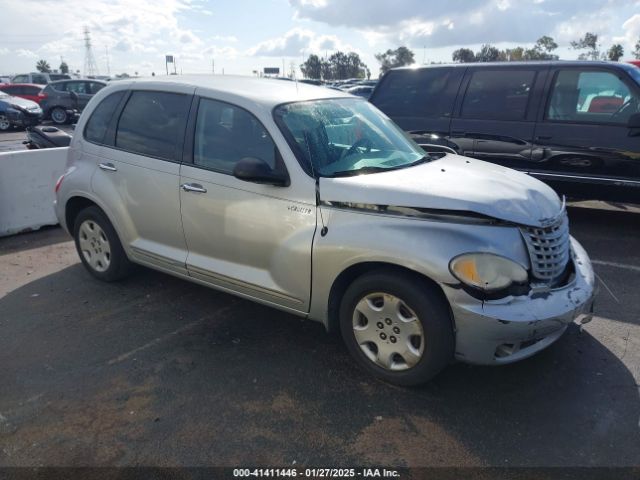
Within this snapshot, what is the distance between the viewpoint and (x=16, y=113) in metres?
17.8

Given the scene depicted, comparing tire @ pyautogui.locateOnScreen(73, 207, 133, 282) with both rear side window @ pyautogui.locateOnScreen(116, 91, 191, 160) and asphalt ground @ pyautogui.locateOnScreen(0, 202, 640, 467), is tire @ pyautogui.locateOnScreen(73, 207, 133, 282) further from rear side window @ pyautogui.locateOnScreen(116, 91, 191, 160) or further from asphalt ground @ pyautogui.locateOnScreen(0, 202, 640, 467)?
rear side window @ pyautogui.locateOnScreen(116, 91, 191, 160)

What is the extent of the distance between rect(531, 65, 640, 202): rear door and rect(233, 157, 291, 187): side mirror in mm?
3995

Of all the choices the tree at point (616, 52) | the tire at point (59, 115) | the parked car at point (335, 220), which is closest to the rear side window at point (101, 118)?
the parked car at point (335, 220)

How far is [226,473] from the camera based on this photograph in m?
2.47

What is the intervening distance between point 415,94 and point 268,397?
16.4ft

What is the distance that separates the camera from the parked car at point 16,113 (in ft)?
58.0

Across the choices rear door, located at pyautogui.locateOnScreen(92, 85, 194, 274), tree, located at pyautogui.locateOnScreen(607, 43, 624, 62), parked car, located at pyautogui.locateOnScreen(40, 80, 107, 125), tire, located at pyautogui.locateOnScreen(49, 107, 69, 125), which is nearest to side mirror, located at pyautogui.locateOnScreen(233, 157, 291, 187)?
rear door, located at pyautogui.locateOnScreen(92, 85, 194, 274)

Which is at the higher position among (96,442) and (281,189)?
(281,189)

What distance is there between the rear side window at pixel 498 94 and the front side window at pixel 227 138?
12.4 ft

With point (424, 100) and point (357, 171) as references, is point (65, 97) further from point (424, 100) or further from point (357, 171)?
→ point (357, 171)

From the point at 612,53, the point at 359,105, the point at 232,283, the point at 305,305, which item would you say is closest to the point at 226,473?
the point at 305,305

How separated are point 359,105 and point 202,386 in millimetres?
2514

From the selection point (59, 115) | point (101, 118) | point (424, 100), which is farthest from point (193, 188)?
point (59, 115)

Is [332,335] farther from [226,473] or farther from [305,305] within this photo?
[226,473]
